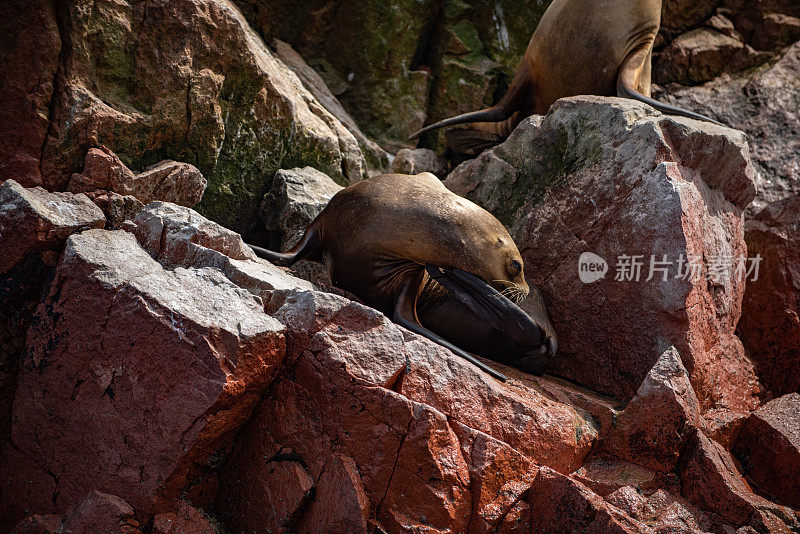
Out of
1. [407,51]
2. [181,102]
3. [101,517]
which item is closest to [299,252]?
[181,102]

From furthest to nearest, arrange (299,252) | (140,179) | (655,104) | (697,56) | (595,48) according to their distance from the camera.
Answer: (697,56)
(595,48)
(655,104)
(299,252)
(140,179)

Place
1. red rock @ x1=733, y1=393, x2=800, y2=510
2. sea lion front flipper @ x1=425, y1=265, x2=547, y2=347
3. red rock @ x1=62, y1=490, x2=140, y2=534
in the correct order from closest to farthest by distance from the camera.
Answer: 1. red rock @ x1=62, y1=490, x2=140, y2=534
2. red rock @ x1=733, y1=393, x2=800, y2=510
3. sea lion front flipper @ x1=425, y1=265, x2=547, y2=347

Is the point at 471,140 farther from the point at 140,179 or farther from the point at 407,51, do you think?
→ the point at 140,179

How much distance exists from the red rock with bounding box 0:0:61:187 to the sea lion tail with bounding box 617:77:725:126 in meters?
3.64

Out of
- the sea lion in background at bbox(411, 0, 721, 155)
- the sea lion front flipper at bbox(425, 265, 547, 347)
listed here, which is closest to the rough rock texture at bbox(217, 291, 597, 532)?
the sea lion front flipper at bbox(425, 265, 547, 347)

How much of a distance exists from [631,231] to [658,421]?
1.13 meters

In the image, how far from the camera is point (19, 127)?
10.3ft

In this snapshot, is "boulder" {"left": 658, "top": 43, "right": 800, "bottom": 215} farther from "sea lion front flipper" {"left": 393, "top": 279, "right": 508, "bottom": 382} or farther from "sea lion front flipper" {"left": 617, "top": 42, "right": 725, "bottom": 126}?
"sea lion front flipper" {"left": 393, "top": 279, "right": 508, "bottom": 382}

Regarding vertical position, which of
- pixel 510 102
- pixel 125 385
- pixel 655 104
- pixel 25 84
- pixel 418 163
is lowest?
pixel 125 385

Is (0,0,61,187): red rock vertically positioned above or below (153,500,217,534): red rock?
above

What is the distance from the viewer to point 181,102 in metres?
3.68

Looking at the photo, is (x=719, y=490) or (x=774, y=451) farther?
(x=774, y=451)

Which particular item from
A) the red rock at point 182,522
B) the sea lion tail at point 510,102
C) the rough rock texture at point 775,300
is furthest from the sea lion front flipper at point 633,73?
the red rock at point 182,522

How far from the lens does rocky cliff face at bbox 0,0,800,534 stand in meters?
2.12
